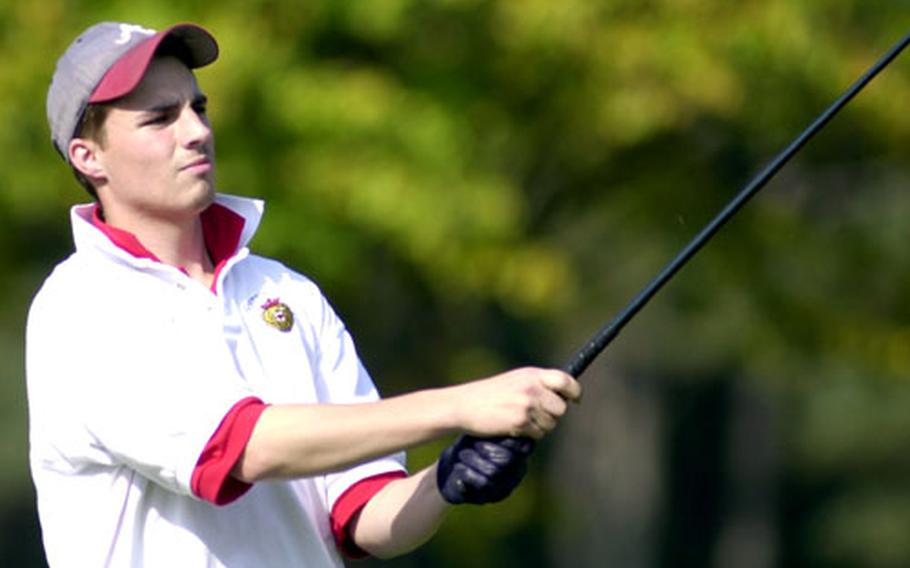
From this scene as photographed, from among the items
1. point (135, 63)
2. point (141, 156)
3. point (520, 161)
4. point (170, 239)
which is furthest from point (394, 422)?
point (520, 161)

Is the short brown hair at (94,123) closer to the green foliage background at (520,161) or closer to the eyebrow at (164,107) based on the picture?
the eyebrow at (164,107)

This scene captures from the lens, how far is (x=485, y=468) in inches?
176

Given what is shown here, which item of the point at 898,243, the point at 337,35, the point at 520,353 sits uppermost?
the point at 337,35

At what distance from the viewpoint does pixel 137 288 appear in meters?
4.61

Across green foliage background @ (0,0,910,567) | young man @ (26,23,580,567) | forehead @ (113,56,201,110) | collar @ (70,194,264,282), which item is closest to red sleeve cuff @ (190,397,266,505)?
young man @ (26,23,580,567)

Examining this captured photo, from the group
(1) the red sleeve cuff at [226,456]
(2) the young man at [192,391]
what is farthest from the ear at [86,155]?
(1) the red sleeve cuff at [226,456]

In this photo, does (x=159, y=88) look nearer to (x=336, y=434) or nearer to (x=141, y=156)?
(x=141, y=156)

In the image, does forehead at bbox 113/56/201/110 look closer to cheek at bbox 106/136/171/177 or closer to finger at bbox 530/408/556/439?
cheek at bbox 106/136/171/177

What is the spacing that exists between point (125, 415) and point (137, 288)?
0.79 ft

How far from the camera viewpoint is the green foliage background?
10.2 metres

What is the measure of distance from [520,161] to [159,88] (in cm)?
729

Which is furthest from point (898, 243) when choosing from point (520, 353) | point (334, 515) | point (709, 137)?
point (334, 515)

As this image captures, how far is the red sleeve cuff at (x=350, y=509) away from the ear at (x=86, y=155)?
0.74 m

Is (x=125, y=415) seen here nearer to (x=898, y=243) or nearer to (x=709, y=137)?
(x=709, y=137)
